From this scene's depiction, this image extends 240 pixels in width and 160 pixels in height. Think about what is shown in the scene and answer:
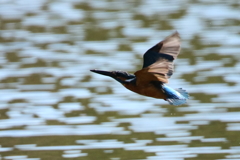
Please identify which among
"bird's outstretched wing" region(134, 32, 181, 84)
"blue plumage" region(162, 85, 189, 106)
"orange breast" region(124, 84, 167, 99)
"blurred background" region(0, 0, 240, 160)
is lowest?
"blurred background" region(0, 0, 240, 160)

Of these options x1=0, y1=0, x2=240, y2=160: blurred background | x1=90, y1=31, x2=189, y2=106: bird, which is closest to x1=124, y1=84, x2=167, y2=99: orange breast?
x1=90, y1=31, x2=189, y2=106: bird

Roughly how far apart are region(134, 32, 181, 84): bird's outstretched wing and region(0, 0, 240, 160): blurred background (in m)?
1.59

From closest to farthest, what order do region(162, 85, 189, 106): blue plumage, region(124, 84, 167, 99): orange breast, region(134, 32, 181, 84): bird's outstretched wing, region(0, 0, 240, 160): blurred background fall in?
region(134, 32, 181, 84): bird's outstretched wing → region(124, 84, 167, 99): orange breast → region(162, 85, 189, 106): blue plumage → region(0, 0, 240, 160): blurred background

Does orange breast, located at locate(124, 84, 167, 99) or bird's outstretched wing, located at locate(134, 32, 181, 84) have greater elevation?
bird's outstretched wing, located at locate(134, 32, 181, 84)

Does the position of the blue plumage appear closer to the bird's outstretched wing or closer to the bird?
the bird

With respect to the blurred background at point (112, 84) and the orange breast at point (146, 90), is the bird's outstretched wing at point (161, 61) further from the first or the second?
the blurred background at point (112, 84)

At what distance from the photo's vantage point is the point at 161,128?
680cm

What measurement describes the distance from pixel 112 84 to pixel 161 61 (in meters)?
3.68

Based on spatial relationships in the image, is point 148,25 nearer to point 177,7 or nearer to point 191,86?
point 177,7

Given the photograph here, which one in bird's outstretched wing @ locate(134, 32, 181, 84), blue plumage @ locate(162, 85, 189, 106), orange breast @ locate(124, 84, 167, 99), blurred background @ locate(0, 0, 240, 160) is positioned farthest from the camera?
blurred background @ locate(0, 0, 240, 160)

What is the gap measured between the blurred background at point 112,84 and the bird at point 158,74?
4.69ft

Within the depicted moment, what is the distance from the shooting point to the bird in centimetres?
460

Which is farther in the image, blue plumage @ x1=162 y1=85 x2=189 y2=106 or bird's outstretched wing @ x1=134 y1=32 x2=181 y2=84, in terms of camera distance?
blue plumage @ x1=162 y1=85 x2=189 y2=106

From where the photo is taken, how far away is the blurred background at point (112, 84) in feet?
21.1
